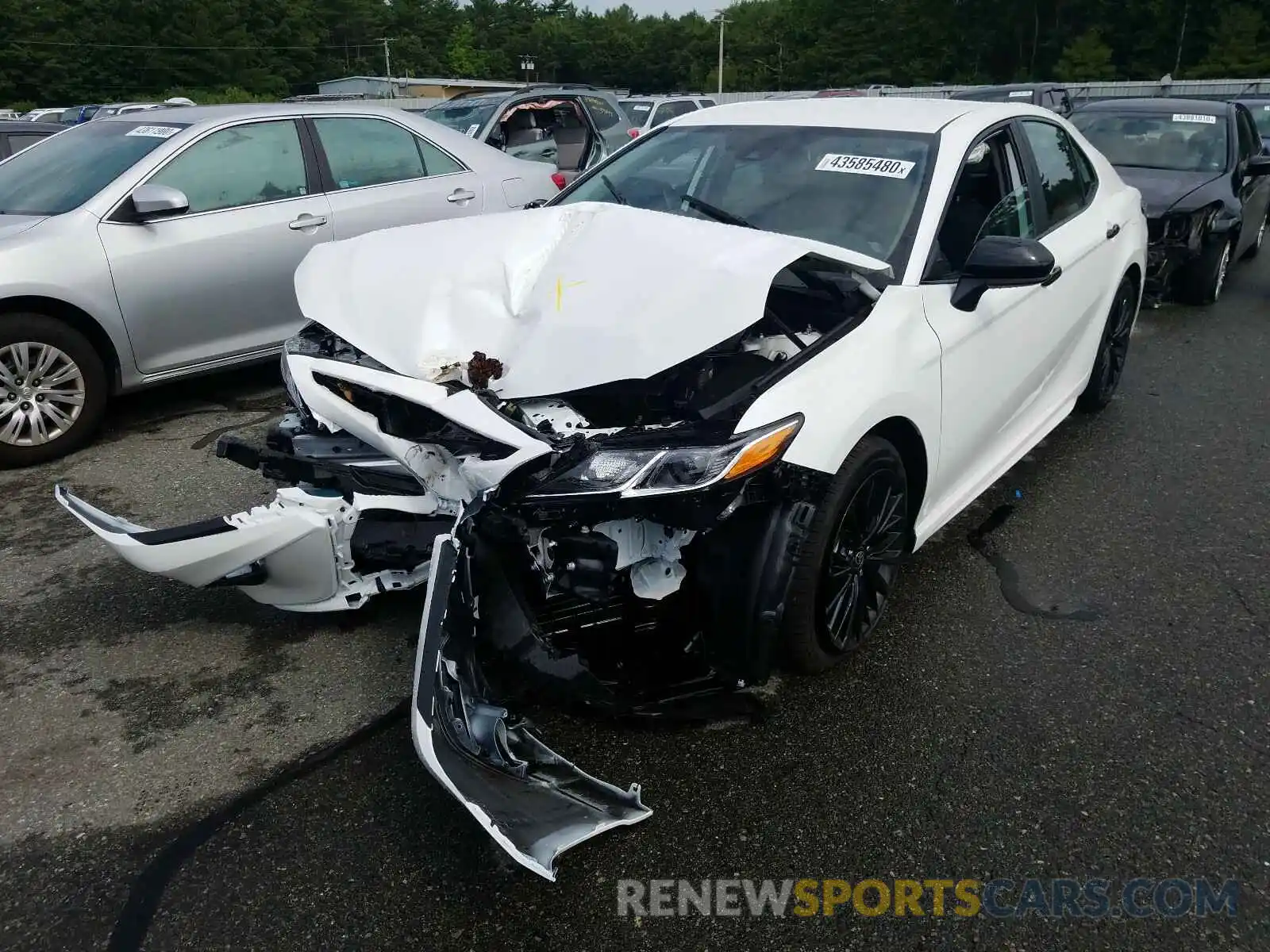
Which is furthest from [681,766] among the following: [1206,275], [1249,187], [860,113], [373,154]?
[1249,187]

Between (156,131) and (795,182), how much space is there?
3.73 metres

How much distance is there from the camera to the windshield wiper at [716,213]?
3533 millimetres

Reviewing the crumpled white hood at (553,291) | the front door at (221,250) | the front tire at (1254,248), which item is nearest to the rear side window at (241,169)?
the front door at (221,250)

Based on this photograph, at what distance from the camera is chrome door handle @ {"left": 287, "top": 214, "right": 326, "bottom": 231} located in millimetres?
5465

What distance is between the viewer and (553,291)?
9.74ft

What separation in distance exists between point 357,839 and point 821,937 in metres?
1.14

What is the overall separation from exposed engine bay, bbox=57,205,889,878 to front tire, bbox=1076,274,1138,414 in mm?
2621

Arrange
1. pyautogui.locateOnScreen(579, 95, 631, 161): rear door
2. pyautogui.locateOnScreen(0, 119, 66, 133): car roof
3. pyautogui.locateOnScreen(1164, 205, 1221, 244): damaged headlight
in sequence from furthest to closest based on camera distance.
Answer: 1. pyautogui.locateOnScreen(579, 95, 631, 161): rear door
2. pyautogui.locateOnScreen(0, 119, 66, 133): car roof
3. pyautogui.locateOnScreen(1164, 205, 1221, 244): damaged headlight

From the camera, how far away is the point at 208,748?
2750 mm

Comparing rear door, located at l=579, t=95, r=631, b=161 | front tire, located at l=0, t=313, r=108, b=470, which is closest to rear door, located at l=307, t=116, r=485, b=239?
front tire, located at l=0, t=313, r=108, b=470

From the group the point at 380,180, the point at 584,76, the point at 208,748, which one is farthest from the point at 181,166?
the point at 584,76

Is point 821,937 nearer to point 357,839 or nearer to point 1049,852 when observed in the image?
point 1049,852

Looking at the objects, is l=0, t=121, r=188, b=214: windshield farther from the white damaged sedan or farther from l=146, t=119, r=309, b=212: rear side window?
the white damaged sedan

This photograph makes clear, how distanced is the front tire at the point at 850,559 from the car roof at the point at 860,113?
1.46m
